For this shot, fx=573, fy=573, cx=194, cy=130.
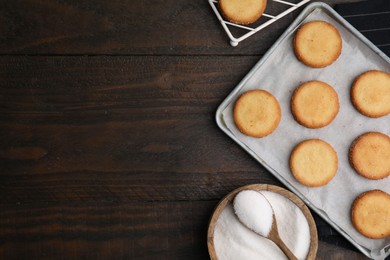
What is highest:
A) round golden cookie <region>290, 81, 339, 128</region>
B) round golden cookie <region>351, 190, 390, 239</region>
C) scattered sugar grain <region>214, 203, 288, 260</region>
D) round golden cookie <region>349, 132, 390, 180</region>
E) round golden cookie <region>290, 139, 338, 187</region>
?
round golden cookie <region>290, 81, 339, 128</region>

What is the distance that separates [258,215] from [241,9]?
1.24 ft

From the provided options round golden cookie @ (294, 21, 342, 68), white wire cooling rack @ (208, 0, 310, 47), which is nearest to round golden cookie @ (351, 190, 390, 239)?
round golden cookie @ (294, 21, 342, 68)

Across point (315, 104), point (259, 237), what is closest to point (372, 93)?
point (315, 104)

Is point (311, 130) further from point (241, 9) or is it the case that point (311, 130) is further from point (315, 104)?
point (241, 9)

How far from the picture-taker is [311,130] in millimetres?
1065

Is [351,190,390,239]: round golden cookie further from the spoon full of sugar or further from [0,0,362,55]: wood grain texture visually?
[0,0,362,55]: wood grain texture

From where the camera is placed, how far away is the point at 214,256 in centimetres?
101

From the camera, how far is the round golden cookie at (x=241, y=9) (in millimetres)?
1062

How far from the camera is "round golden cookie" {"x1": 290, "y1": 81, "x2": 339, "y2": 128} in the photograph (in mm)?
1049

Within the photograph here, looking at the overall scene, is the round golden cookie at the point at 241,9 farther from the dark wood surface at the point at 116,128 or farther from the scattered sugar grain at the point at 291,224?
the scattered sugar grain at the point at 291,224

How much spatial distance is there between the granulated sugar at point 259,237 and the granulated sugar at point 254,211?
0.10 feet

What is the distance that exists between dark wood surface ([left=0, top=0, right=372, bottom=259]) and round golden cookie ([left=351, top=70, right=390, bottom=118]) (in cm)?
17

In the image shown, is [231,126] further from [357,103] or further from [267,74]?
[357,103]

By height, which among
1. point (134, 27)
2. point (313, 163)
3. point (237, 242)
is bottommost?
point (237, 242)
